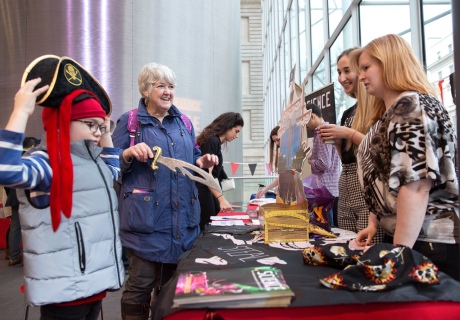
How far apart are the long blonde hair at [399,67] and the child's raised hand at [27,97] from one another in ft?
3.37

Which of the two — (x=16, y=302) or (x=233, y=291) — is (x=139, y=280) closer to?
(x=233, y=291)

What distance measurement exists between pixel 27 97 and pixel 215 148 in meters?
1.83

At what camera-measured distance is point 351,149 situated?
180 centimetres

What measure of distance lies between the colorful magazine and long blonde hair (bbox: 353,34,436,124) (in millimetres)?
661

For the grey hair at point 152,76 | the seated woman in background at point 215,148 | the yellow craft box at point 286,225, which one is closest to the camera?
the yellow craft box at point 286,225

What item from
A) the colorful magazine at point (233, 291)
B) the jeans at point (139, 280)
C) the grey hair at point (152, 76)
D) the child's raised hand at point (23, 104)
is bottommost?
the jeans at point (139, 280)

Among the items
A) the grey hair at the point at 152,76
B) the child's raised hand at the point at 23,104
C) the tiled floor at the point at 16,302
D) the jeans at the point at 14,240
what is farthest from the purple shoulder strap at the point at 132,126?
the jeans at the point at 14,240

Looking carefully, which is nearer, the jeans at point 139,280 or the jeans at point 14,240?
the jeans at point 139,280

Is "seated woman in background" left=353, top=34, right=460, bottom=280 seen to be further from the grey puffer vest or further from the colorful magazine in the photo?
the grey puffer vest

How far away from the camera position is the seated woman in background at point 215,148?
2.78m

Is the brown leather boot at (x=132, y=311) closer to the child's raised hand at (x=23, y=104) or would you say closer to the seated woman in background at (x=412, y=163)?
the child's raised hand at (x=23, y=104)

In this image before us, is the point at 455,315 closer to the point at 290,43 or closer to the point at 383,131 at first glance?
the point at 383,131

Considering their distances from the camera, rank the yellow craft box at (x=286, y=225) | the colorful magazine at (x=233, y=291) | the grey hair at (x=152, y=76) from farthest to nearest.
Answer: the grey hair at (x=152, y=76) → the yellow craft box at (x=286, y=225) → the colorful magazine at (x=233, y=291)

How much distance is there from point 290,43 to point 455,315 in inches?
388
